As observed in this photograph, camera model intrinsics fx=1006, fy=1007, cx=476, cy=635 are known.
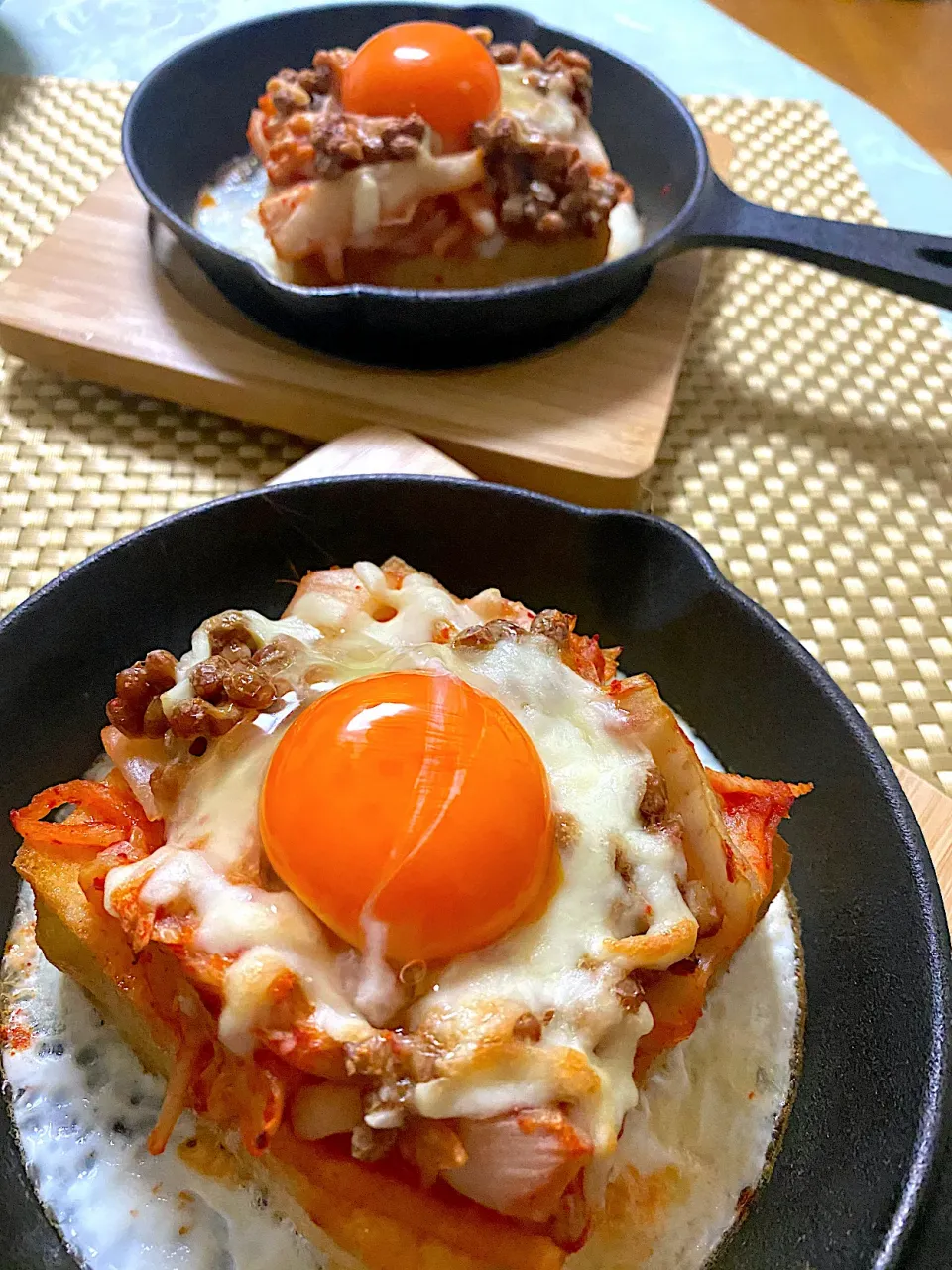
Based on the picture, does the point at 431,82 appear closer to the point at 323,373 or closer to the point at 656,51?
the point at 323,373

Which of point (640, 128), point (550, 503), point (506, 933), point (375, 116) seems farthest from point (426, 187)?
point (506, 933)

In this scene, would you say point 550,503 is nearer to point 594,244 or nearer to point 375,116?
point 594,244

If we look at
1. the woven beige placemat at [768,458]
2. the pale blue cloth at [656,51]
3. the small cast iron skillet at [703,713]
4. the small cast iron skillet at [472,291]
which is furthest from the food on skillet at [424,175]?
the pale blue cloth at [656,51]

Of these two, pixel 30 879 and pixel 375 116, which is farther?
pixel 375 116

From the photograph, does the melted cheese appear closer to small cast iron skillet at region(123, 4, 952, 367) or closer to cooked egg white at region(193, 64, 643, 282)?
small cast iron skillet at region(123, 4, 952, 367)

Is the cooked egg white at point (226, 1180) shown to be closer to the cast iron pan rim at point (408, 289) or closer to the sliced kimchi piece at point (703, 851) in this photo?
the sliced kimchi piece at point (703, 851)
